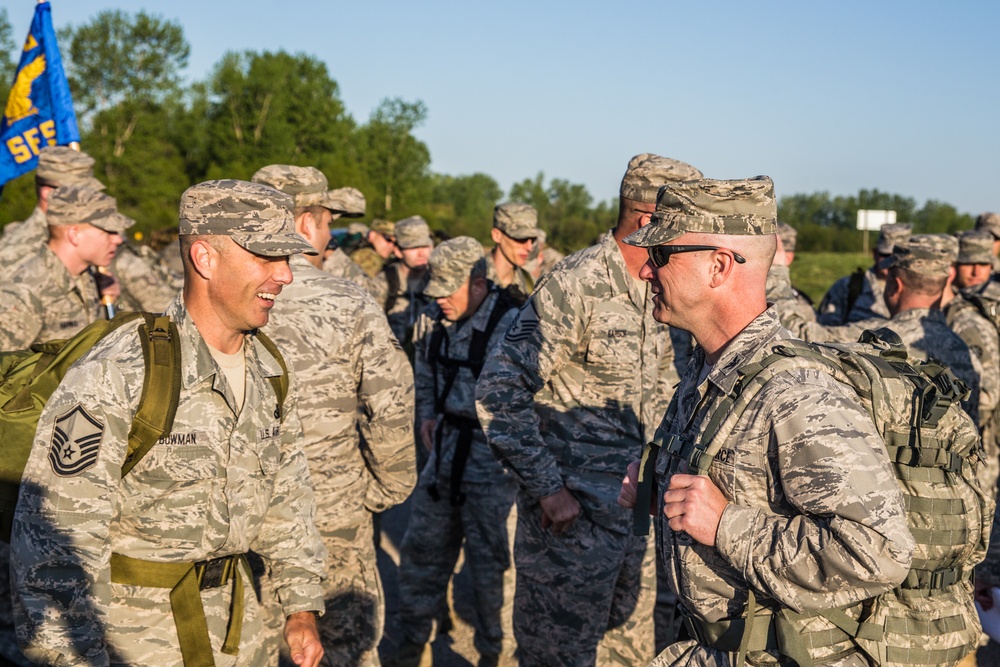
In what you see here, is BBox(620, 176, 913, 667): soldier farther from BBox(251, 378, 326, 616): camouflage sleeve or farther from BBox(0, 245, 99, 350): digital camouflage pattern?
BBox(0, 245, 99, 350): digital camouflage pattern

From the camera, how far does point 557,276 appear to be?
4180 millimetres

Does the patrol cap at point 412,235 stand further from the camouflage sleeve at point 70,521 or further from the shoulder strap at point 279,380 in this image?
the camouflage sleeve at point 70,521

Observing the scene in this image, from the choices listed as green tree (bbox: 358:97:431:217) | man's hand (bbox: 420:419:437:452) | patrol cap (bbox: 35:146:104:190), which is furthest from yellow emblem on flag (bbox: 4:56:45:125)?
green tree (bbox: 358:97:431:217)

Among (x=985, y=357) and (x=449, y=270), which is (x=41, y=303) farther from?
(x=985, y=357)

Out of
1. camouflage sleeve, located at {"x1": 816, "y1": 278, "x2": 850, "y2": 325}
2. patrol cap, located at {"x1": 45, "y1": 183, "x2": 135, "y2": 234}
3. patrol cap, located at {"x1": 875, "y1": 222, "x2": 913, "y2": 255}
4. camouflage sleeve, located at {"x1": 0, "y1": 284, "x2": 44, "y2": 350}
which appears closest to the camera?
camouflage sleeve, located at {"x1": 0, "y1": 284, "x2": 44, "y2": 350}

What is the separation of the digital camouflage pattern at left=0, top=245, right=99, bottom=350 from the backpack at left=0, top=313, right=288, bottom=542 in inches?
89.6

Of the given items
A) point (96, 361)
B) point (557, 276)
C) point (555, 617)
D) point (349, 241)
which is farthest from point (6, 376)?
point (349, 241)

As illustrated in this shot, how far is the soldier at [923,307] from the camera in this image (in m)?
5.55

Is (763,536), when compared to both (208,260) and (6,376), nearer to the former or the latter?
(208,260)

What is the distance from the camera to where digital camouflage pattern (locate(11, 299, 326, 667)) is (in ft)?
8.43

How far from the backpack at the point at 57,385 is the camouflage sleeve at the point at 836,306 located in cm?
840

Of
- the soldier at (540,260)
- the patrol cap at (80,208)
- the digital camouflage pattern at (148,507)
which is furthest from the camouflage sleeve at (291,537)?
the soldier at (540,260)

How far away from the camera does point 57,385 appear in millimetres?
2984

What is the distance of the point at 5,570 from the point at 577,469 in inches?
105
